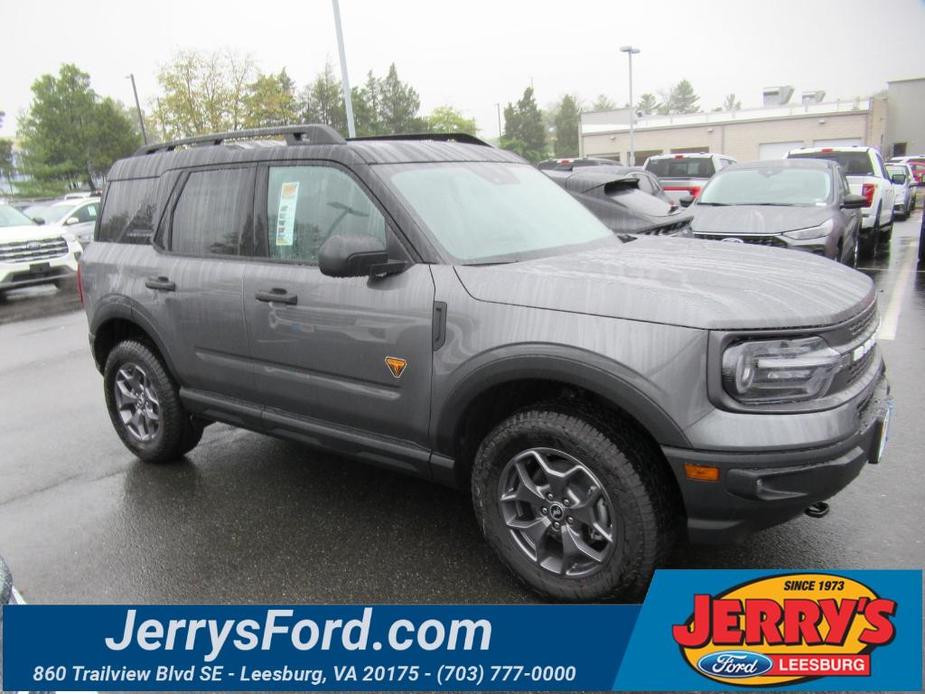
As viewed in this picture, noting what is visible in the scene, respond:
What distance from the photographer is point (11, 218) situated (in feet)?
43.5

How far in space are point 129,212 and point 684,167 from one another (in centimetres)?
1558

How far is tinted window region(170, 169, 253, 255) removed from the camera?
3789 millimetres

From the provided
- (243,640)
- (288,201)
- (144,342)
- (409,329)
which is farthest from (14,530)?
(409,329)

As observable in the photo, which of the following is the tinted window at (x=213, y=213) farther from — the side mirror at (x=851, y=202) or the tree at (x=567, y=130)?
the tree at (x=567, y=130)

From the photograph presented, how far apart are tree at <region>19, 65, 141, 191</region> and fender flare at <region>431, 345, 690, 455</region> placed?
5862 centimetres

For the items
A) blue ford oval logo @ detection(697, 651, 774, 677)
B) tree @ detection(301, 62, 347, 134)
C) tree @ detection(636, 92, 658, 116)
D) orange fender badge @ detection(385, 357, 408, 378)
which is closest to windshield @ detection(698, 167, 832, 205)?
orange fender badge @ detection(385, 357, 408, 378)

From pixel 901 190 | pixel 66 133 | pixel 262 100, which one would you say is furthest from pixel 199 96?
pixel 901 190

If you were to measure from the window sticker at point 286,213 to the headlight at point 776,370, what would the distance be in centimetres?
218

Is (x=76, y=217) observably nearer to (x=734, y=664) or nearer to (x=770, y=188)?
(x=770, y=188)

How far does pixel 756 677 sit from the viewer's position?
2375 millimetres

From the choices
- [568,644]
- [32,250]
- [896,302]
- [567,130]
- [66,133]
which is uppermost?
[66,133]

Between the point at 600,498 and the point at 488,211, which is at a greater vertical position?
the point at 488,211

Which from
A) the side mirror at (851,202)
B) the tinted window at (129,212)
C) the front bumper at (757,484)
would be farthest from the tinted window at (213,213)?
the side mirror at (851,202)

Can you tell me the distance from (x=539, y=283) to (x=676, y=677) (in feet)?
4.77
